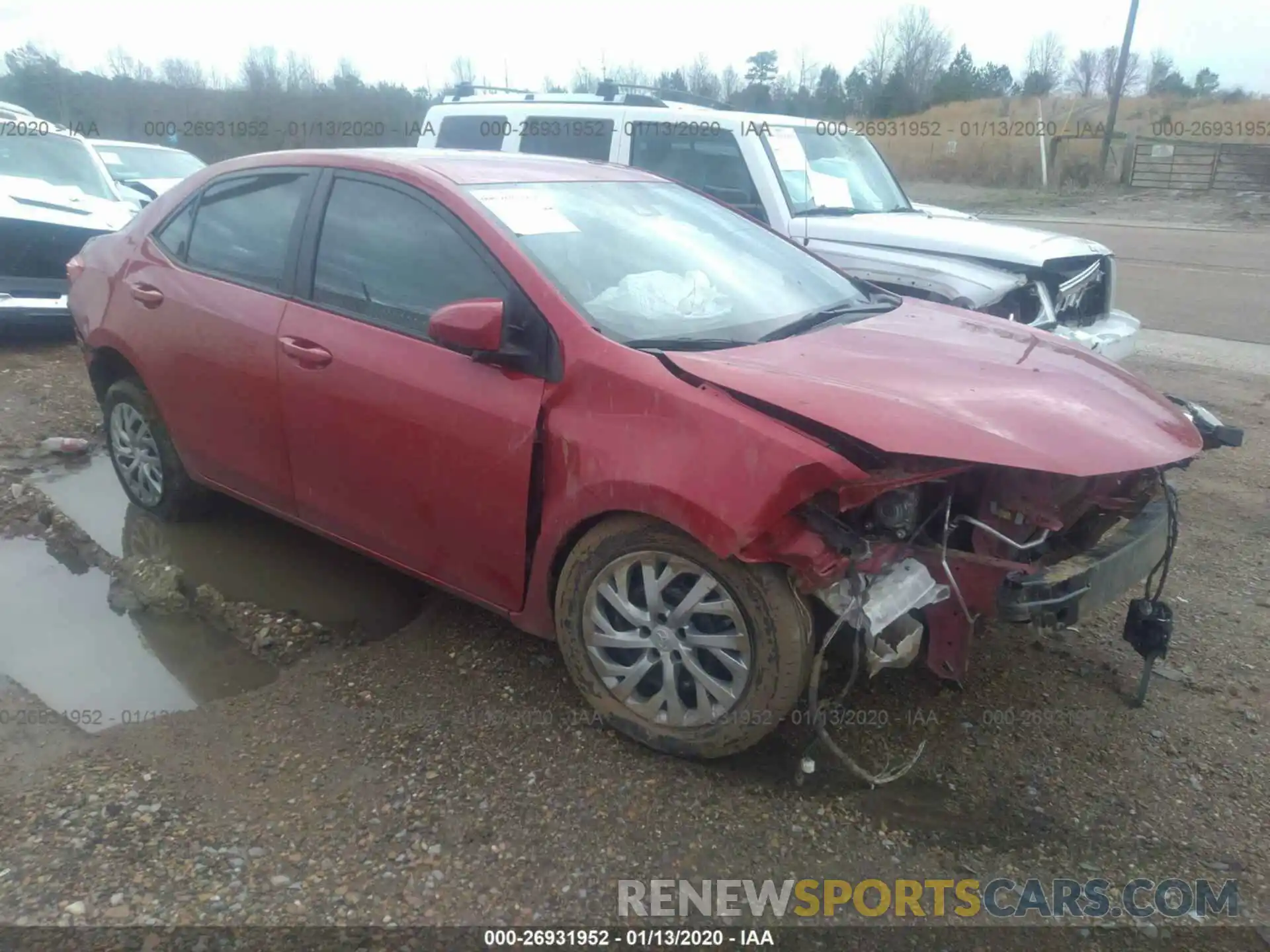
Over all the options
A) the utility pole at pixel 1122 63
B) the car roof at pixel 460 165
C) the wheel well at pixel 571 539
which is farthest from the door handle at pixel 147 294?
the utility pole at pixel 1122 63

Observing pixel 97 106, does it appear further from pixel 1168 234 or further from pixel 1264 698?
pixel 1264 698

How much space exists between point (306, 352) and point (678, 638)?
5.56 ft

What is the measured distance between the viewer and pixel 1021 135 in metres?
35.5

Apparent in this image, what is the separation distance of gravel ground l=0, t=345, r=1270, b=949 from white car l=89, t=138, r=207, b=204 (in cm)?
998

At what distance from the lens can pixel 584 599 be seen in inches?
114

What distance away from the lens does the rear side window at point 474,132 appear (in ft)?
24.4

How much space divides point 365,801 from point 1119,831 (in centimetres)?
208

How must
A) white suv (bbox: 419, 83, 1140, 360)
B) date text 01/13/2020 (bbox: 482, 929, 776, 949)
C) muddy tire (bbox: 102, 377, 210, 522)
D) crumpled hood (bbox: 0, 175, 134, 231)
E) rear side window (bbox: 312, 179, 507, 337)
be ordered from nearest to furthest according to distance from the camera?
date text 01/13/2020 (bbox: 482, 929, 776, 949) < rear side window (bbox: 312, 179, 507, 337) < muddy tire (bbox: 102, 377, 210, 522) < white suv (bbox: 419, 83, 1140, 360) < crumpled hood (bbox: 0, 175, 134, 231)

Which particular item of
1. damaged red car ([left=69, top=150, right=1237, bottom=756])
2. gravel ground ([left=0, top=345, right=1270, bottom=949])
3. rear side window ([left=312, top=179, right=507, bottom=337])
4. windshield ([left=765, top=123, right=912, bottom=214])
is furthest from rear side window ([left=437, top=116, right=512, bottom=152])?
gravel ground ([left=0, top=345, right=1270, bottom=949])

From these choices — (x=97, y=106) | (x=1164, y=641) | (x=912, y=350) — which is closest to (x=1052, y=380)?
(x=912, y=350)

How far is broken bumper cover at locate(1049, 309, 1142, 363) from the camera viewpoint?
5848mm

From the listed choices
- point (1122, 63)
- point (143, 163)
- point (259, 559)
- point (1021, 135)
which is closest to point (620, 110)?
point (259, 559)

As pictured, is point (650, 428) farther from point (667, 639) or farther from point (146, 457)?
point (146, 457)

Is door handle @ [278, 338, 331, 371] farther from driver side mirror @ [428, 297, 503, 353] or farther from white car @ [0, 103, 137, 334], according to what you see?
white car @ [0, 103, 137, 334]
